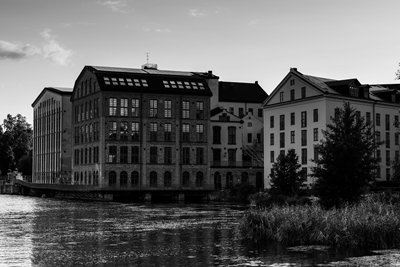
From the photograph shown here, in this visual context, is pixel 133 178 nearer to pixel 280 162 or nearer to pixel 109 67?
pixel 109 67

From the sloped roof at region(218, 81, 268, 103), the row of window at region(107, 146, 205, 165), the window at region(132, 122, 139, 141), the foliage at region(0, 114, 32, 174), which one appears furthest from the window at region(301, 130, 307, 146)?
the foliage at region(0, 114, 32, 174)

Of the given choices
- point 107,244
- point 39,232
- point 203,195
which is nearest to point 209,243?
point 107,244

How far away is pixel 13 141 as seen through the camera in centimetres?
17188

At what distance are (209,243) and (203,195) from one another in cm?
6408

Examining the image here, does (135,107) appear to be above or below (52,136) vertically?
above

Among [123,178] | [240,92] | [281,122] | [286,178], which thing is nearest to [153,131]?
[123,178]

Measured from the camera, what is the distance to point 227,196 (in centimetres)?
9175

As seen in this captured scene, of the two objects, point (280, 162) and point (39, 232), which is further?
point (280, 162)

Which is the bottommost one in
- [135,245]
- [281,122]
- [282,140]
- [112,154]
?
[135,245]

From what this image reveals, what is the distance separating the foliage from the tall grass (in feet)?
450

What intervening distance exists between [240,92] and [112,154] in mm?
37063

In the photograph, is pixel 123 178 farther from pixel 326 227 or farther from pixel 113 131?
pixel 326 227

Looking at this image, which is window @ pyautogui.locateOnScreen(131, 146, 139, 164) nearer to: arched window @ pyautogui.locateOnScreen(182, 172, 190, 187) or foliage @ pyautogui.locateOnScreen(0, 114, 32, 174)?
arched window @ pyautogui.locateOnScreen(182, 172, 190, 187)

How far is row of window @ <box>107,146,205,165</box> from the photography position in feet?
335
